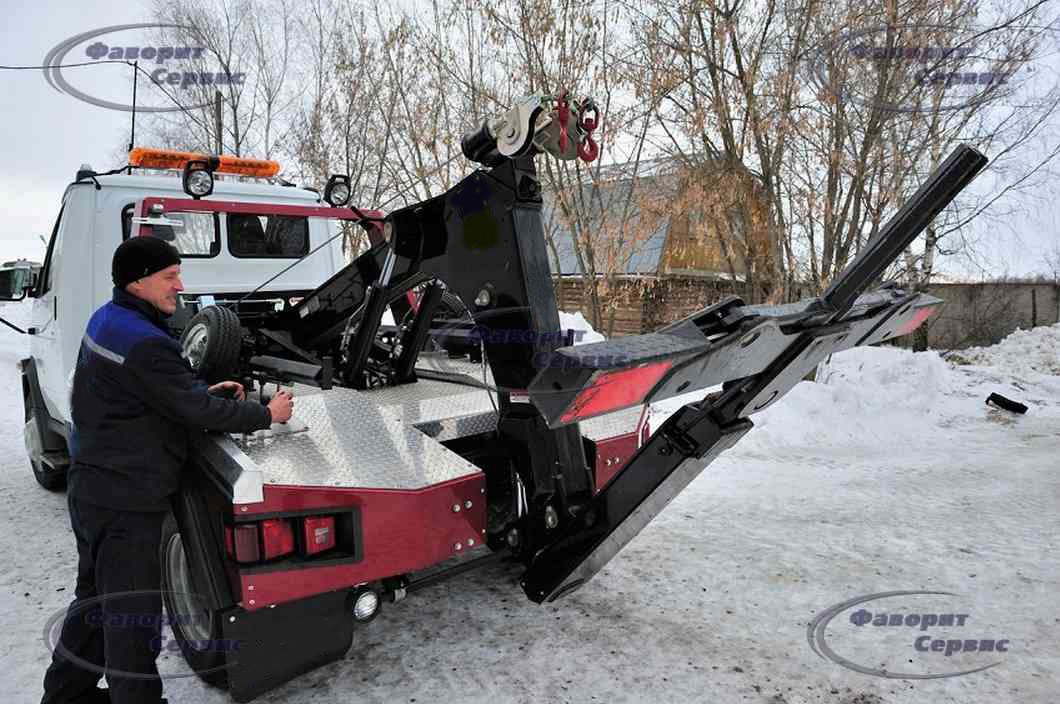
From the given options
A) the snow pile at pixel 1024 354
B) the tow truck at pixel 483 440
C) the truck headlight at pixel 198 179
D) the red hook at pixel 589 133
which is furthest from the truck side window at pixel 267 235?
the snow pile at pixel 1024 354

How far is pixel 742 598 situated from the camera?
3.64 meters

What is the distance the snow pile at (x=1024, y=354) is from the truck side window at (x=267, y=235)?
10230 millimetres

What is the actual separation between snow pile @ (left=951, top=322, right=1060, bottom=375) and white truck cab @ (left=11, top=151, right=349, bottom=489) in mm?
10319

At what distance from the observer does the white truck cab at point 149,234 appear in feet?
15.2

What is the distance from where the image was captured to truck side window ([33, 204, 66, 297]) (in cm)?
521

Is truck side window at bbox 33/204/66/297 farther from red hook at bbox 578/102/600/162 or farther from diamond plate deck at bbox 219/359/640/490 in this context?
red hook at bbox 578/102/600/162

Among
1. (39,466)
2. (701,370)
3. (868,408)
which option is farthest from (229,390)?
(868,408)

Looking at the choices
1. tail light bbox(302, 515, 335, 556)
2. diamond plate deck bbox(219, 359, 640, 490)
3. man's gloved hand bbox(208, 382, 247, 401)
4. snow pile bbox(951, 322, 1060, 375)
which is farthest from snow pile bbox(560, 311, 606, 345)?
tail light bbox(302, 515, 335, 556)

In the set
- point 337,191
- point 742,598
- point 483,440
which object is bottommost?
point 742,598

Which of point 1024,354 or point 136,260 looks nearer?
point 136,260

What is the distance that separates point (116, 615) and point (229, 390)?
3.31ft

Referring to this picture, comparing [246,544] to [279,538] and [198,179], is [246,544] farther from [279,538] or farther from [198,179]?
[198,179]

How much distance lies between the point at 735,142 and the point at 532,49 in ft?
10.0

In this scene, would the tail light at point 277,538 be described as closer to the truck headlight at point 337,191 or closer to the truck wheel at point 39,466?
the truck headlight at point 337,191
